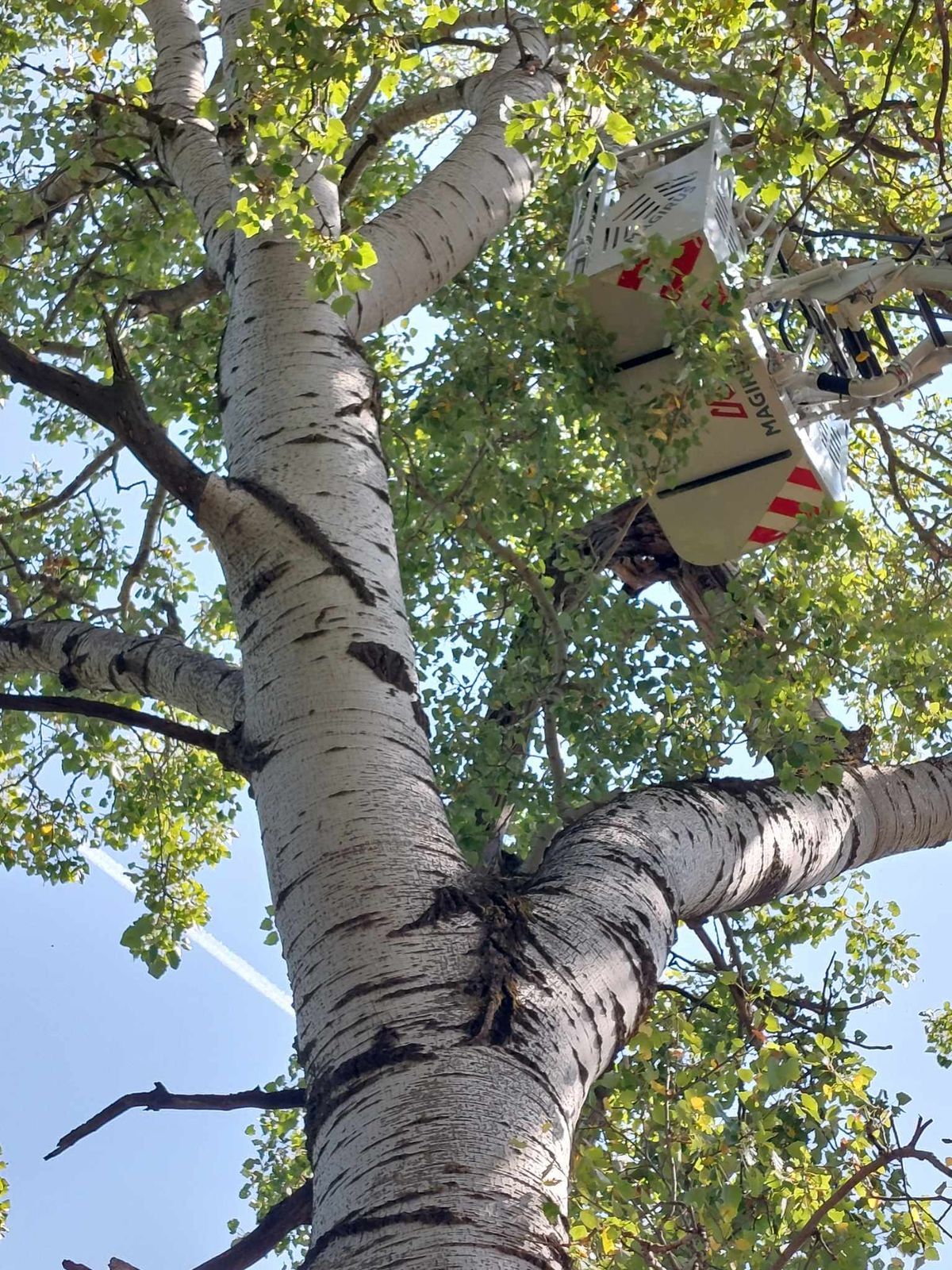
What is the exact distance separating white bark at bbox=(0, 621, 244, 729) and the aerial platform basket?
70.6 inches

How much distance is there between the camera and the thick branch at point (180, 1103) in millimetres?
2219

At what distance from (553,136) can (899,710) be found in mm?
3106

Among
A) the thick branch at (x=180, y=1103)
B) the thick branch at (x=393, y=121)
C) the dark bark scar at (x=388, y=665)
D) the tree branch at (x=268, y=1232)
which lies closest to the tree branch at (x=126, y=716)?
the dark bark scar at (x=388, y=665)

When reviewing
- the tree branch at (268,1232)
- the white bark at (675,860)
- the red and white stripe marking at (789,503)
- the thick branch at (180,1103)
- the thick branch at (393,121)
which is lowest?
the tree branch at (268,1232)

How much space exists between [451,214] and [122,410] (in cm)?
191

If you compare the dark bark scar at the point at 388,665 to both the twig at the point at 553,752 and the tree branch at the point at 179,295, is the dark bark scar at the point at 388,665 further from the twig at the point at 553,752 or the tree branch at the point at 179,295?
the tree branch at the point at 179,295

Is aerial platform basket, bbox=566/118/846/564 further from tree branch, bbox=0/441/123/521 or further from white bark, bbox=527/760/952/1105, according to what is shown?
tree branch, bbox=0/441/123/521

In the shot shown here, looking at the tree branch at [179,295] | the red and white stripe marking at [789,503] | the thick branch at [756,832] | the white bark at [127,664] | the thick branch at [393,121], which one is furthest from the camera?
the red and white stripe marking at [789,503]

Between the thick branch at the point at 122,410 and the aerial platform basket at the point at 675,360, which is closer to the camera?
the thick branch at the point at 122,410

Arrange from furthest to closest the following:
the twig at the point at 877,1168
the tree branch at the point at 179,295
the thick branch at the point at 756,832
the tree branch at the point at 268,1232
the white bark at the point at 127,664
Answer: the tree branch at the point at 179,295
the white bark at the point at 127,664
the thick branch at the point at 756,832
the tree branch at the point at 268,1232
the twig at the point at 877,1168

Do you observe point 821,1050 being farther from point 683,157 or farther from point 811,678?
point 683,157

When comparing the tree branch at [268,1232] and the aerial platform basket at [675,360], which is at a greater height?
the aerial platform basket at [675,360]

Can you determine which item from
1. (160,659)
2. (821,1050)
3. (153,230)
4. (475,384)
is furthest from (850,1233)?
(153,230)

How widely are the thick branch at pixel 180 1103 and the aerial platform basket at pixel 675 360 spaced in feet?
8.23
